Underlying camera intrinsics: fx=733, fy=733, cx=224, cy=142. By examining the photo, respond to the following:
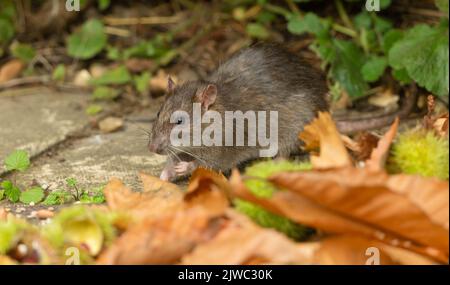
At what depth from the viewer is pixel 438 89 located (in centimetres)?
444

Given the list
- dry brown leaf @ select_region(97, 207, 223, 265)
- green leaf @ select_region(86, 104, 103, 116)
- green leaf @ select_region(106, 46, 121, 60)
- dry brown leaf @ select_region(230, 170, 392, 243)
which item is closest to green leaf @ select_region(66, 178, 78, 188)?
dry brown leaf @ select_region(97, 207, 223, 265)

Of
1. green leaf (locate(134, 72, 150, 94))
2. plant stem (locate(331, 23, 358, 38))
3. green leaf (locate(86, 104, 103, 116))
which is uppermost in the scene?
plant stem (locate(331, 23, 358, 38))

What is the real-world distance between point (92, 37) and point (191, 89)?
2.28m

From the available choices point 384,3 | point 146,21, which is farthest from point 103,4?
point 384,3

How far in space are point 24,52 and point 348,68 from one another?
274cm

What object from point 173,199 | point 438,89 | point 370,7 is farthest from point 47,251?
point 370,7

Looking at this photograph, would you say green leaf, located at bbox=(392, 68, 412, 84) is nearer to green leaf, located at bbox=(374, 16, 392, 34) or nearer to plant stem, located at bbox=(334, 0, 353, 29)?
green leaf, located at bbox=(374, 16, 392, 34)

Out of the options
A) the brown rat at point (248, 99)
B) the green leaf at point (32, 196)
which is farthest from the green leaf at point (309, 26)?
the green leaf at point (32, 196)

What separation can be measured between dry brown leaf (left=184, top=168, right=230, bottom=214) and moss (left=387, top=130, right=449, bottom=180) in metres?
0.67

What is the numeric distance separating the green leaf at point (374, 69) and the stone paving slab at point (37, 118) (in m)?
2.00

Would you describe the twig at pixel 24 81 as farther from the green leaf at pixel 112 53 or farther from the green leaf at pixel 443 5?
the green leaf at pixel 443 5

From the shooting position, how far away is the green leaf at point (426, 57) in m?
4.43

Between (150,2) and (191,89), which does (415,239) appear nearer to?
(191,89)

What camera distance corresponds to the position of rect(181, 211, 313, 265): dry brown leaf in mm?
2410
